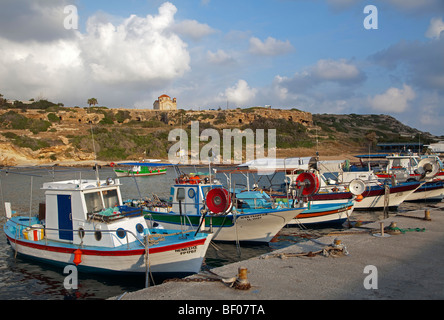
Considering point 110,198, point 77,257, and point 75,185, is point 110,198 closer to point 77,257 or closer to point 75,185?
point 75,185

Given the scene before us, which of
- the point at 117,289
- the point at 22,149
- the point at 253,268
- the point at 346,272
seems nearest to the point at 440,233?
the point at 346,272

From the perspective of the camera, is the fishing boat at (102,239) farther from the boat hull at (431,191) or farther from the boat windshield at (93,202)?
the boat hull at (431,191)

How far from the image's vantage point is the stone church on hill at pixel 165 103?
13124cm

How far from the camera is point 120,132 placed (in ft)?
280

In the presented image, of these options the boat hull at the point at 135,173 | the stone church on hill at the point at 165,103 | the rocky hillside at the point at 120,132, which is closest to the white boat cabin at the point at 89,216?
the rocky hillside at the point at 120,132

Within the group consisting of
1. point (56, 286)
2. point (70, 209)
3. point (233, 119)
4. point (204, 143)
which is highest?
point (233, 119)

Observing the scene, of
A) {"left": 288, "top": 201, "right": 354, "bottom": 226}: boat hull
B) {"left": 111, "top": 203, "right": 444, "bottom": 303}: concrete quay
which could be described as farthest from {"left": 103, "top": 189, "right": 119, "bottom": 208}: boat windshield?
{"left": 288, "top": 201, "right": 354, "bottom": 226}: boat hull

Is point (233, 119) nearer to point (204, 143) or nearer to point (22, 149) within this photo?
point (204, 143)

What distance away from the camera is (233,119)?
106 meters

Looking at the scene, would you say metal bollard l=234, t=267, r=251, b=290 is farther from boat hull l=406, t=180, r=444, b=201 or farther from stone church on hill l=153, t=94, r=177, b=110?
stone church on hill l=153, t=94, r=177, b=110

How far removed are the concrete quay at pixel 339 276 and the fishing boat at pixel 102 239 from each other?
8.25 feet

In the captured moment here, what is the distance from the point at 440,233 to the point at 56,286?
1364 centimetres

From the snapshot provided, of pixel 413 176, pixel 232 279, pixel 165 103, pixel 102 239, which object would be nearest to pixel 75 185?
pixel 102 239

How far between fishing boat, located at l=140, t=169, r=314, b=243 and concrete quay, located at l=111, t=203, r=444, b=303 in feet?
14.2
